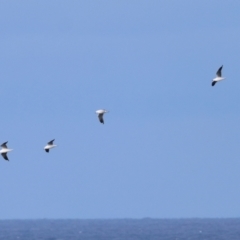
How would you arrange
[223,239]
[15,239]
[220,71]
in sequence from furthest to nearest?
[15,239] → [223,239] → [220,71]

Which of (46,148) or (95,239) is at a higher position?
(95,239)

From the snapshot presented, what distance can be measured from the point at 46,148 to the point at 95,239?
91503 mm

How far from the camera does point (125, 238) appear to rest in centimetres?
17125

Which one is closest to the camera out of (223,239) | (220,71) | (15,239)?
(220,71)

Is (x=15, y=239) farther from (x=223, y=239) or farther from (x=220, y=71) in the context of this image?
(x=220, y=71)

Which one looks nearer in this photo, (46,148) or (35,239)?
(46,148)

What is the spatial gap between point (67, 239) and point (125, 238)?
8213 mm

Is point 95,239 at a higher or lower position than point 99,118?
higher

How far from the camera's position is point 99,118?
8069 centimetres

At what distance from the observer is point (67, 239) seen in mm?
173500

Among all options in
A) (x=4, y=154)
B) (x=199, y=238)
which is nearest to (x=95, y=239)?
(x=199, y=238)

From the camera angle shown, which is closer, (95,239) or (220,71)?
(220,71)

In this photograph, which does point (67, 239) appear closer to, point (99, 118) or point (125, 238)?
point (125, 238)

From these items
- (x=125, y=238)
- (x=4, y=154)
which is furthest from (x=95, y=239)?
(x=4, y=154)
